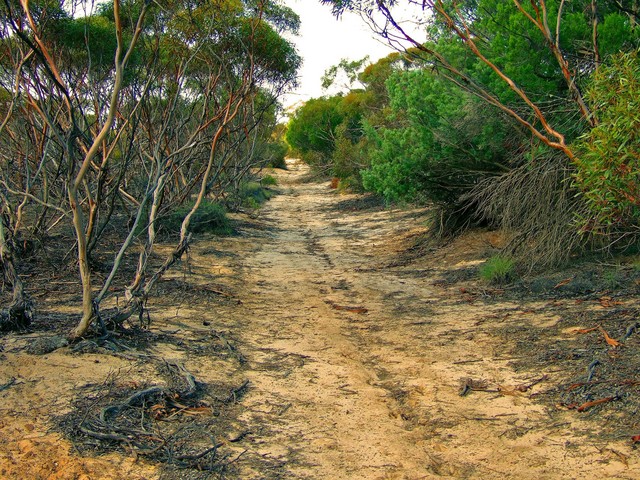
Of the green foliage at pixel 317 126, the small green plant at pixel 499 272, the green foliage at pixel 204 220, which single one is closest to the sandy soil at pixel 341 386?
the small green plant at pixel 499 272

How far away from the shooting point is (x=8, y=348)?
223 inches

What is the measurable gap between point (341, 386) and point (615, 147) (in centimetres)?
347

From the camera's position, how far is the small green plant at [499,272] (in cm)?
946

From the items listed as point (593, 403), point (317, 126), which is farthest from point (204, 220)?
point (317, 126)

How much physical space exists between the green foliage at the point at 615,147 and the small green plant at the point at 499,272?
221cm

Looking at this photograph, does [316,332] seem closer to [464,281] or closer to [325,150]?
[464,281]

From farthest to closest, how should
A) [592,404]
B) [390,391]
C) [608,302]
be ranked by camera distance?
[608,302] < [390,391] < [592,404]

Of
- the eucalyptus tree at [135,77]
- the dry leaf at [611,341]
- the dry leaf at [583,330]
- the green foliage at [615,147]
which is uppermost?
the eucalyptus tree at [135,77]

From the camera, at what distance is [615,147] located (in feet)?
21.5

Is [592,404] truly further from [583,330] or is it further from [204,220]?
[204,220]

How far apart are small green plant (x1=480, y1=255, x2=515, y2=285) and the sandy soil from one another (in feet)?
1.21

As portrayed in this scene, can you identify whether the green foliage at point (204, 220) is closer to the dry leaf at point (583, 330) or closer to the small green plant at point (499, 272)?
the small green plant at point (499, 272)

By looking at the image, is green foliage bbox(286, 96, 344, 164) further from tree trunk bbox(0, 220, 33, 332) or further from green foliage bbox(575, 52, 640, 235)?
tree trunk bbox(0, 220, 33, 332)

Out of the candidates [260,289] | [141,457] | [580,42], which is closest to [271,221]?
[260,289]
